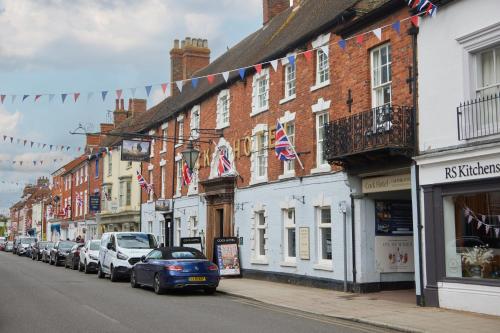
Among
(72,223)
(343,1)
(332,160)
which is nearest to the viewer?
(332,160)

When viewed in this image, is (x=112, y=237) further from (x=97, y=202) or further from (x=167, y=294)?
(x=97, y=202)

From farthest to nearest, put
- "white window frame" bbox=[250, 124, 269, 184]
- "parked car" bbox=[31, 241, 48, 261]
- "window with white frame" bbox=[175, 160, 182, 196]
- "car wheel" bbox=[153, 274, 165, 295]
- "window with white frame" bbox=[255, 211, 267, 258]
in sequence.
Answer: "parked car" bbox=[31, 241, 48, 261], "window with white frame" bbox=[175, 160, 182, 196], "window with white frame" bbox=[255, 211, 267, 258], "white window frame" bbox=[250, 124, 269, 184], "car wheel" bbox=[153, 274, 165, 295]

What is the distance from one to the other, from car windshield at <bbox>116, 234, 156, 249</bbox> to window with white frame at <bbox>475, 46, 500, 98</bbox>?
1496 cm

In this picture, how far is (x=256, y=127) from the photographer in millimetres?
24312

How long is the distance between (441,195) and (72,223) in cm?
5535

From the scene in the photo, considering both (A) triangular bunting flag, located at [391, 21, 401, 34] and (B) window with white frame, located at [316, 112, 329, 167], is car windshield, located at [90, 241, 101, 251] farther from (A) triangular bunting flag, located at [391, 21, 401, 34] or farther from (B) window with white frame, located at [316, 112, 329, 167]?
(A) triangular bunting flag, located at [391, 21, 401, 34]

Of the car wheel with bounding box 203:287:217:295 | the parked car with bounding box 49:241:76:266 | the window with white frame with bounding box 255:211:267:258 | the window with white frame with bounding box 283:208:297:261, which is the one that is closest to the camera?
the car wheel with bounding box 203:287:217:295

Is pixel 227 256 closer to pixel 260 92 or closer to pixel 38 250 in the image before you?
pixel 260 92

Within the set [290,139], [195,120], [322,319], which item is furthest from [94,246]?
[322,319]

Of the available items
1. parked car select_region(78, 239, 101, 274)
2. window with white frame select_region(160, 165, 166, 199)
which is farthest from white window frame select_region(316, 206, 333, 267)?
window with white frame select_region(160, 165, 166, 199)

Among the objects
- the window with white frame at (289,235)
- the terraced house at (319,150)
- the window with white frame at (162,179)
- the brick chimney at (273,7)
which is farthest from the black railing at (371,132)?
the window with white frame at (162,179)

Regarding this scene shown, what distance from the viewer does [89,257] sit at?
1129 inches

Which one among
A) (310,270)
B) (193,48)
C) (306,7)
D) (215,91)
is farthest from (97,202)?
(310,270)

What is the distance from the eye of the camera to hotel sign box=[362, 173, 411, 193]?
1598 centimetres
